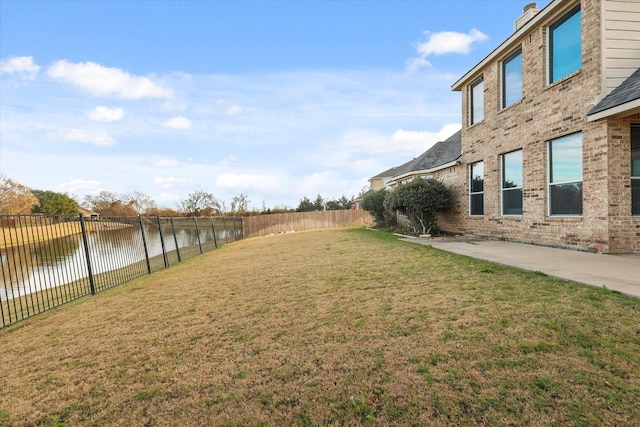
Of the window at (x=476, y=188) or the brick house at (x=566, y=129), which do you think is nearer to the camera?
the brick house at (x=566, y=129)

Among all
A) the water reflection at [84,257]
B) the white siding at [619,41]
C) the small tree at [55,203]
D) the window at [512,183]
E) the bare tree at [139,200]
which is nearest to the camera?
the water reflection at [84,257]

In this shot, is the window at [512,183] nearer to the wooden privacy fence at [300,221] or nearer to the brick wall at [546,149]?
the brick wall at [546,149]

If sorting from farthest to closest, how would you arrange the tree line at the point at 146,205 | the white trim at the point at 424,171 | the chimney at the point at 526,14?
the tree line at the point at 146,205 → the white trim at the point at 424,171 → the chimney at the point at 526,14

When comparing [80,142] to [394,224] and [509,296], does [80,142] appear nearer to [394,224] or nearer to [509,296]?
[394,224]

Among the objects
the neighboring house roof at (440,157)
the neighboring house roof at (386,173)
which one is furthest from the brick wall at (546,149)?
the neighboring house roof at (386,173)

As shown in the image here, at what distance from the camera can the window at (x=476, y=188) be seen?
1123 cm

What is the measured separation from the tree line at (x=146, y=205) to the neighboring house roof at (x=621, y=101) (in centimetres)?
2842

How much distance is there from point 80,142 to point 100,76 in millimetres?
10223

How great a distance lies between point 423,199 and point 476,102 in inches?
160

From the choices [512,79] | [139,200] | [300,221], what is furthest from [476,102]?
[139,200]

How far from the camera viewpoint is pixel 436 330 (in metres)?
3.13

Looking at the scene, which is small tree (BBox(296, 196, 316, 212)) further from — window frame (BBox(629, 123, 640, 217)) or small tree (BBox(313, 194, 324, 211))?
window frame (BBox(629, 123, 640, 217))

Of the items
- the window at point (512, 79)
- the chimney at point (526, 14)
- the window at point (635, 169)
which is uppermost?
the chimney at point (526, 14)

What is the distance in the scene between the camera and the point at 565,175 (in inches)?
303
